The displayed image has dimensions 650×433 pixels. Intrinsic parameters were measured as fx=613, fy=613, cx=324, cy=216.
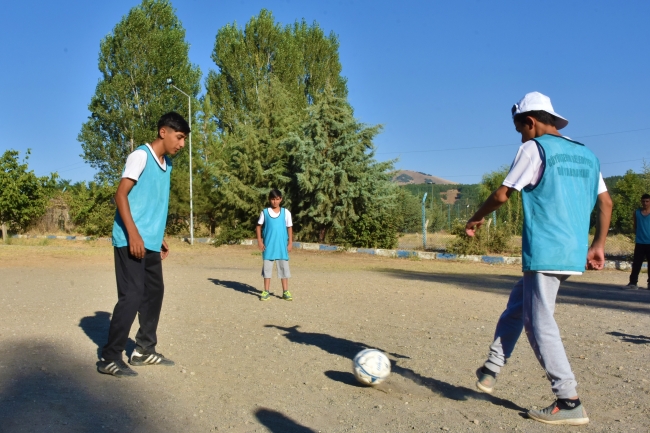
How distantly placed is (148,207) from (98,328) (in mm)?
2670

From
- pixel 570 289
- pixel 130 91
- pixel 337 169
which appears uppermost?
pixel 130 91

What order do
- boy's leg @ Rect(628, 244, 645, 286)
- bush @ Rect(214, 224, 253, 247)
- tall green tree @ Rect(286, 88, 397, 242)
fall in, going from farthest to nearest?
bush @ Rect(214, 224, 253, 247) < tall green tree @ Rect(286, 88, 397, 242) < boy's leg @ Rect(628, 244, 645, 286)

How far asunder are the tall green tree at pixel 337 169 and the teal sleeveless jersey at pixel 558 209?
65.0 ft

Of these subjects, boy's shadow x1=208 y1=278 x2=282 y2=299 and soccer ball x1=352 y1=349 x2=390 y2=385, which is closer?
soccer ball x1=352 y1=349 x2=390 y2=385

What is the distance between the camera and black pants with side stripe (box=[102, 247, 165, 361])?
5.02 metres

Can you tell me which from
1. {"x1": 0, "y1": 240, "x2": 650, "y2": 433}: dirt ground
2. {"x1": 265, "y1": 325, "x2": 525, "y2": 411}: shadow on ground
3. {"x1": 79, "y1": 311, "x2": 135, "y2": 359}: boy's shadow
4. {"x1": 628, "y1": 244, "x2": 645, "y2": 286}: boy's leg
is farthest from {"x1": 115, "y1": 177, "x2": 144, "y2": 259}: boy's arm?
{"x1": 628, "y1": 244, "x2": 645, "y2": 286}: boy's leg

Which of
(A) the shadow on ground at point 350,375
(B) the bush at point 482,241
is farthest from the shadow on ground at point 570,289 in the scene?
(A) the shadow on ground at point 350,375

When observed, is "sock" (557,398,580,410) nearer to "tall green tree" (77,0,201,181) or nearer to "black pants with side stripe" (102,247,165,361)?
"black pants with side stripe" (102,247,165,361)

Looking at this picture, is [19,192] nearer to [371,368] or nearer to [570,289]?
[570,289]

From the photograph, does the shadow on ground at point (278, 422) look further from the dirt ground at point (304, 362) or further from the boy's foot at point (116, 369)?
the boy's foot at point (116, 369)

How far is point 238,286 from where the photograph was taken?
12.0 metres

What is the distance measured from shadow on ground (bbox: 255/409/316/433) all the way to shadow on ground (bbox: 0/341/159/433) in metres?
0.67

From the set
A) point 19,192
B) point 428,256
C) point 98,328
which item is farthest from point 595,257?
point 19,192

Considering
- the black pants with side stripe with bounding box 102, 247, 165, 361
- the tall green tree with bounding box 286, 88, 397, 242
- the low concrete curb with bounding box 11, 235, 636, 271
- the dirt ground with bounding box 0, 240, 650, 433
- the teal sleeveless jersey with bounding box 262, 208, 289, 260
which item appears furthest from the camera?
the tall green tree with bounding box 286, 88, 397, 242
